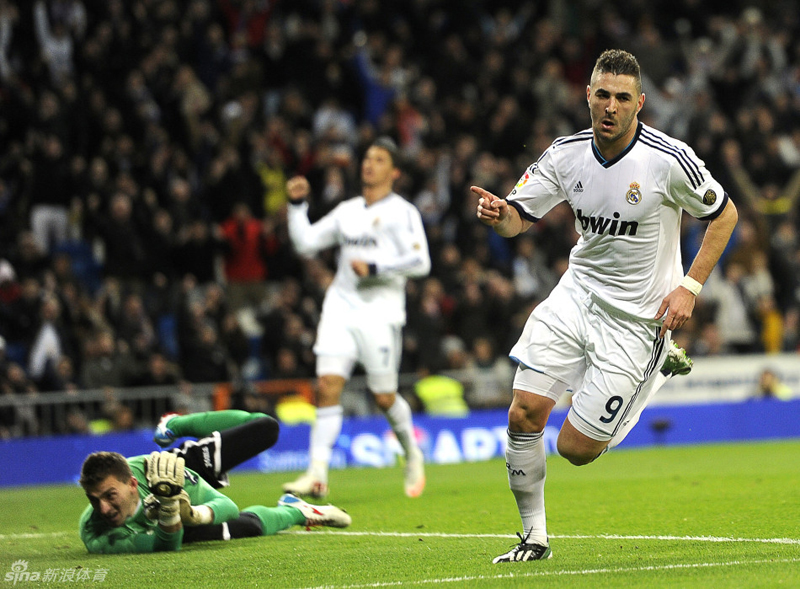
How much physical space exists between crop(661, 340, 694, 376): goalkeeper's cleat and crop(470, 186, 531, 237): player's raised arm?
3.51 feet

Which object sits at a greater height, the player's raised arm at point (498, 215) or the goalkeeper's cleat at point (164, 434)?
the player's raised arm at point (498, 215)

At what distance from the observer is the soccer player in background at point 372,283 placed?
10805 mm

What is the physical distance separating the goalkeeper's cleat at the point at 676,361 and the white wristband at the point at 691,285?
19.9 inches

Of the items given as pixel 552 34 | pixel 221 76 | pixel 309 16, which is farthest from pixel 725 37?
pixel 221 76

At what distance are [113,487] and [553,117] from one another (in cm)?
1692

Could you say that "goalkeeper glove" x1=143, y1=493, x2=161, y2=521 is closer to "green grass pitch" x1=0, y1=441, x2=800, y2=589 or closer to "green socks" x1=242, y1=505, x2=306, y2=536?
"green grass pitch" x1=0, y1=441, x2=800, y2=589

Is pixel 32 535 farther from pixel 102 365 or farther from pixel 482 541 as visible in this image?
pixel 102 365

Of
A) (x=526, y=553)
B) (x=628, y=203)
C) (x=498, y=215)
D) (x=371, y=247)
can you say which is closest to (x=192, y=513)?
(x=526, y=553)

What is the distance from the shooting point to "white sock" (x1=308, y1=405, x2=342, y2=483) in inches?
404

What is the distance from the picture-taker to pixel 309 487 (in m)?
9.93

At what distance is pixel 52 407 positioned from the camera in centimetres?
1582

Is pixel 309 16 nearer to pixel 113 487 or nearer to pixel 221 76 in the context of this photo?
pixel 221 76

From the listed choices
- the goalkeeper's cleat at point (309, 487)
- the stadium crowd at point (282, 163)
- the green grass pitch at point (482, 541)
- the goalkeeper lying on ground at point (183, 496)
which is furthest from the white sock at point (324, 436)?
the stadium crowd at point (282, 163)

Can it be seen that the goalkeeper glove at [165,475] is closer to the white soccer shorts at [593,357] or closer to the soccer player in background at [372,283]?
the white soccer shorts at [593,357]
